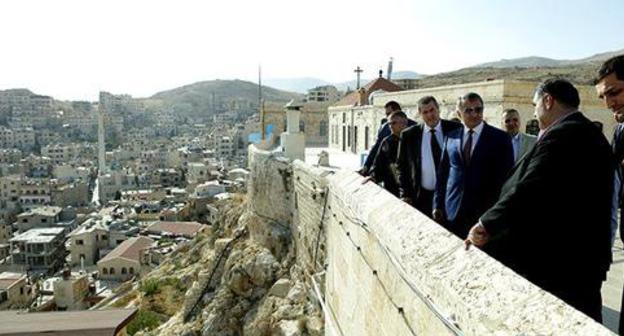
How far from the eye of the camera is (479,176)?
3377mm

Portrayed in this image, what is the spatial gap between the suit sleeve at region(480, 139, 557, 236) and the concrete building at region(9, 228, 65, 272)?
159 feet

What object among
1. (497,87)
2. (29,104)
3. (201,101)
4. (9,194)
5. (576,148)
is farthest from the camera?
(201,101)

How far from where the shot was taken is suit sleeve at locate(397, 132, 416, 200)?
15.1 feet

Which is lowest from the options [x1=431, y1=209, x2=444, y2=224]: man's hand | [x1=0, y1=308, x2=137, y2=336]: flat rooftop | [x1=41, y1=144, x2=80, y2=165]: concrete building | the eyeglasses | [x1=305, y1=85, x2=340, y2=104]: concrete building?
[x1=41, y1=144, x2=80, y2=165]: concrete building

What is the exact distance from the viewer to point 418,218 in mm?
2879

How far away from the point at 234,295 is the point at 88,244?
1292 inches

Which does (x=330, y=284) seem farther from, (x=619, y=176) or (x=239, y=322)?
(x=239, y=322)

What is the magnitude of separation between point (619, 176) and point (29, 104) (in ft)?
509

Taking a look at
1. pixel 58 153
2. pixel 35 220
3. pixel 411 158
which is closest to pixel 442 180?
pixel 411 158

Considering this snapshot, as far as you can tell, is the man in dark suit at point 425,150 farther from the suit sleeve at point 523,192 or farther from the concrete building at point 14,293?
the concrete building at point 14,293

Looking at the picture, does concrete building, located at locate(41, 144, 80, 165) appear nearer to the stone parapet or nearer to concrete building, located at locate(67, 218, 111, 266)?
concrete building, located at locate(67, 218, 111, 266)

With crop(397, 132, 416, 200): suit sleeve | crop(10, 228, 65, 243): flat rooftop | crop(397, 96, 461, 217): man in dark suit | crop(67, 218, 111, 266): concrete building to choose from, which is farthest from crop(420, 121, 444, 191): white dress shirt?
crop(10, 228, 65, 243): flat rooftop

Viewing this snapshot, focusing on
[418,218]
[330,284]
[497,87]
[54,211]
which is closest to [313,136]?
[497,87]

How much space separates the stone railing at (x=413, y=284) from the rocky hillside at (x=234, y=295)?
21.1 ft
